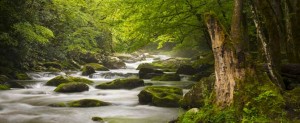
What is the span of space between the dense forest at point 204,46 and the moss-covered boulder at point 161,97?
0.04 m

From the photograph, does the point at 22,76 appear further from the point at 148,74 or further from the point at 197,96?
the point at 197,96

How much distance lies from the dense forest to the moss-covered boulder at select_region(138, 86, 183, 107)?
0.14 ft

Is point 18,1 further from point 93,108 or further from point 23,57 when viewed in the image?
point 93,108

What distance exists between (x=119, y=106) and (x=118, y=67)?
21087 millimetres

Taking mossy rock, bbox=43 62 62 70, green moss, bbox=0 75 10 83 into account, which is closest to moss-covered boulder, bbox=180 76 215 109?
green moss, bbox=0 75 10 83

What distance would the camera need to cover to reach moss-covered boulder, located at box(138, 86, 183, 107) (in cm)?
1272

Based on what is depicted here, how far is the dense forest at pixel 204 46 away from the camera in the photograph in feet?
22.6

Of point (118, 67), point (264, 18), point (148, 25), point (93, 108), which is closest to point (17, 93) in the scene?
point (93, 108)

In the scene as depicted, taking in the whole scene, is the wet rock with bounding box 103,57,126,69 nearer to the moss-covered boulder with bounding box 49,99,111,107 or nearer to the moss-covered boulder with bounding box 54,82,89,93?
the moss-covered boulder with bounding box 54,82,89,93

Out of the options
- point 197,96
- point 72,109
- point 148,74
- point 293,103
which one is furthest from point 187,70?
point 293,103

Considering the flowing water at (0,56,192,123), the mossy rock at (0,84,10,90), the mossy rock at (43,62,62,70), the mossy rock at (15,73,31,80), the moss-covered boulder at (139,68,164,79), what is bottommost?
the flowing water at (0,56,192,123)

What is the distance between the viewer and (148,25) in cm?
1365

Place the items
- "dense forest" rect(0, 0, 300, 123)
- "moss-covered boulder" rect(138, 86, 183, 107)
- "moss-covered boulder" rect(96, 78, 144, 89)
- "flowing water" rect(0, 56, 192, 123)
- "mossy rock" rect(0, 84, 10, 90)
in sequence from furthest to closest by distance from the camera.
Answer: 1. "moss-covered boulder" rect(96, 78, 144, 89)
2. "mossy rock" rect(0, 84, 10, 90)
3. "moss-covered boulder" rect(138, 86, 183, 107)
4. "flowing water" rect(0, 56, 192, 123)
5. "dense forest" rect(0, 0, 300, 123)

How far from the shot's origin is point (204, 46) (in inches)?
1181
